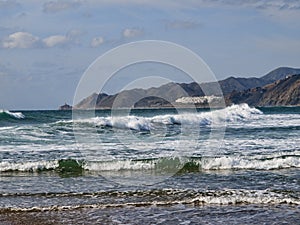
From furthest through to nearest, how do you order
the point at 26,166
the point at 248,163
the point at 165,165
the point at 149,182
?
the point at 165,165 < the point at 26,166 < the point at 248,163 < the point at 149,182

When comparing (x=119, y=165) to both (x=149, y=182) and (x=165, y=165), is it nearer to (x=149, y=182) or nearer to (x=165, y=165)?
(x=165, y=165)

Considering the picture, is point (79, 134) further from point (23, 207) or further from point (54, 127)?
point (23, 207)

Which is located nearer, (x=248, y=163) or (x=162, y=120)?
(x=248, y=163)

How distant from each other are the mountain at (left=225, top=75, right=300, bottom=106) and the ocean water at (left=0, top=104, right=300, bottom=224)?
447 feet

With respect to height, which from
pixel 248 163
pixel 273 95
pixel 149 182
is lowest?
pixel 149 182

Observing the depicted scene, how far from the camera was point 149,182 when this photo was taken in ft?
48.4

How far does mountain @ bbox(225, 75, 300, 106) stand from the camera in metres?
165

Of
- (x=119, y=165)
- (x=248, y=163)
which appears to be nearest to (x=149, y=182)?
(x=119, y=165)

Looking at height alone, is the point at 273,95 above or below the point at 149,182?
above

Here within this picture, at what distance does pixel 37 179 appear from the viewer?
15.8 meters

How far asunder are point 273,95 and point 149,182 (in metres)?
169

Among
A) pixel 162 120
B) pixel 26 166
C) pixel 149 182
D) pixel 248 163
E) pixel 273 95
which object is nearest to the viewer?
pixel 149 182

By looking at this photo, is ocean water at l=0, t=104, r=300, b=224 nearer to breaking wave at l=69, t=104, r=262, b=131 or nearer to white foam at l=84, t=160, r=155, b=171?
white foam at l=84, t=160, r=155, b=171

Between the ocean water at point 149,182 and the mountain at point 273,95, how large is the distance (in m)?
136
